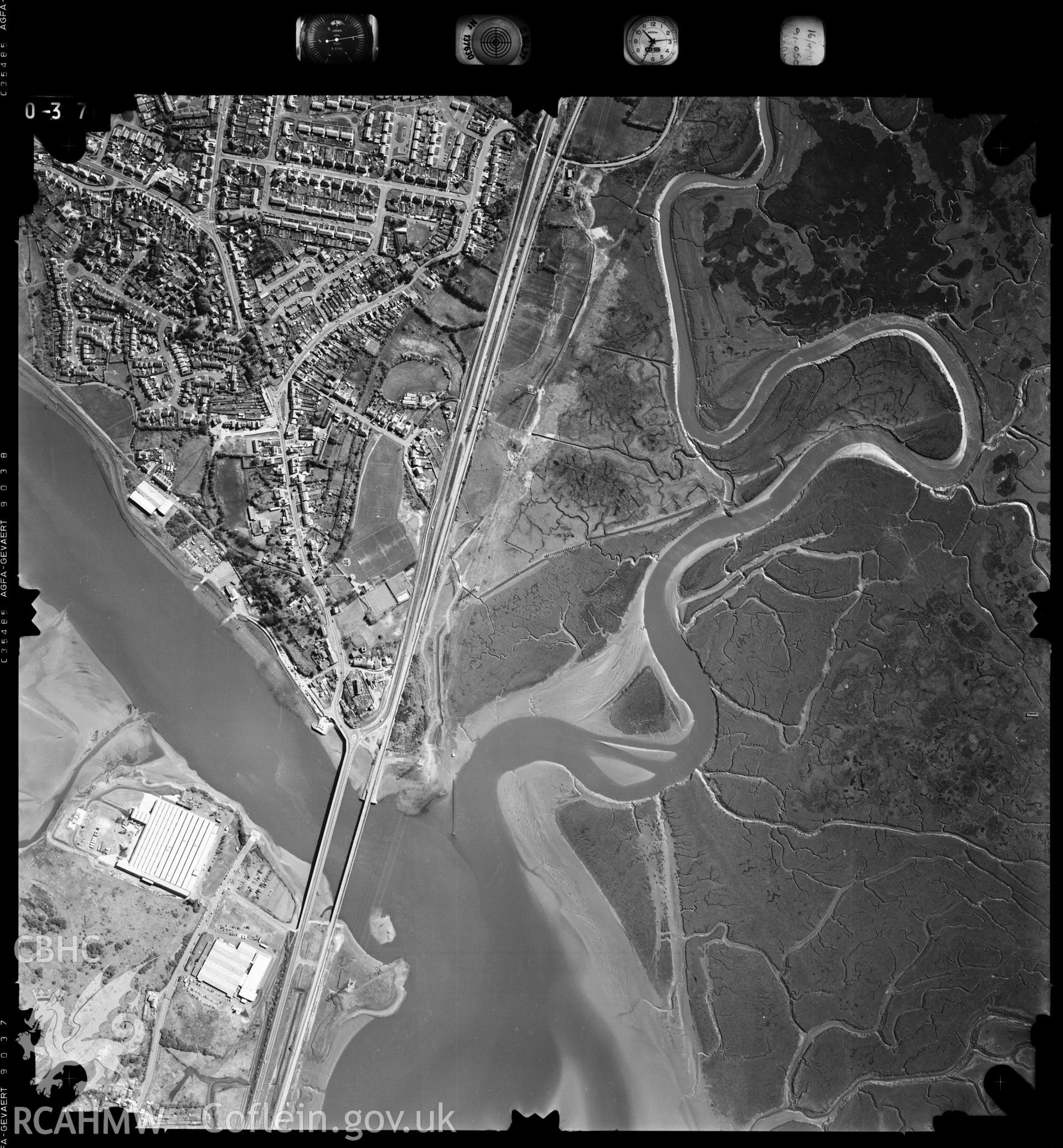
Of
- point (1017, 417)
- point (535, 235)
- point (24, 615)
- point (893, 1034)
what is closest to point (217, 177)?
point (535, 235)

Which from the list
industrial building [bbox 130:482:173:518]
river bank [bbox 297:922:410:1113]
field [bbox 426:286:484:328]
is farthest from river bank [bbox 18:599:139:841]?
field [bbox 426:286:484:328]

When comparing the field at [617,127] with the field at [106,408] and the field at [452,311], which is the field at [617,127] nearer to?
the field at [452,311]

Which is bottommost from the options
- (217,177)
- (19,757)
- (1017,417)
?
(19,757)

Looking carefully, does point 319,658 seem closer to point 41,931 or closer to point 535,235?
point 41,931

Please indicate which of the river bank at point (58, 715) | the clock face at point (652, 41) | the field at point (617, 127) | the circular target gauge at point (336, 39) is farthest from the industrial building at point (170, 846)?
the clock face at point (652, 41)

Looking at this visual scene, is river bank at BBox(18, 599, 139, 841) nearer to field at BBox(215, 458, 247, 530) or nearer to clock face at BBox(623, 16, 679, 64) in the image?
field at BBox(215, 458, 247, 530)

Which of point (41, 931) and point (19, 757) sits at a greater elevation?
point (19, 757)
